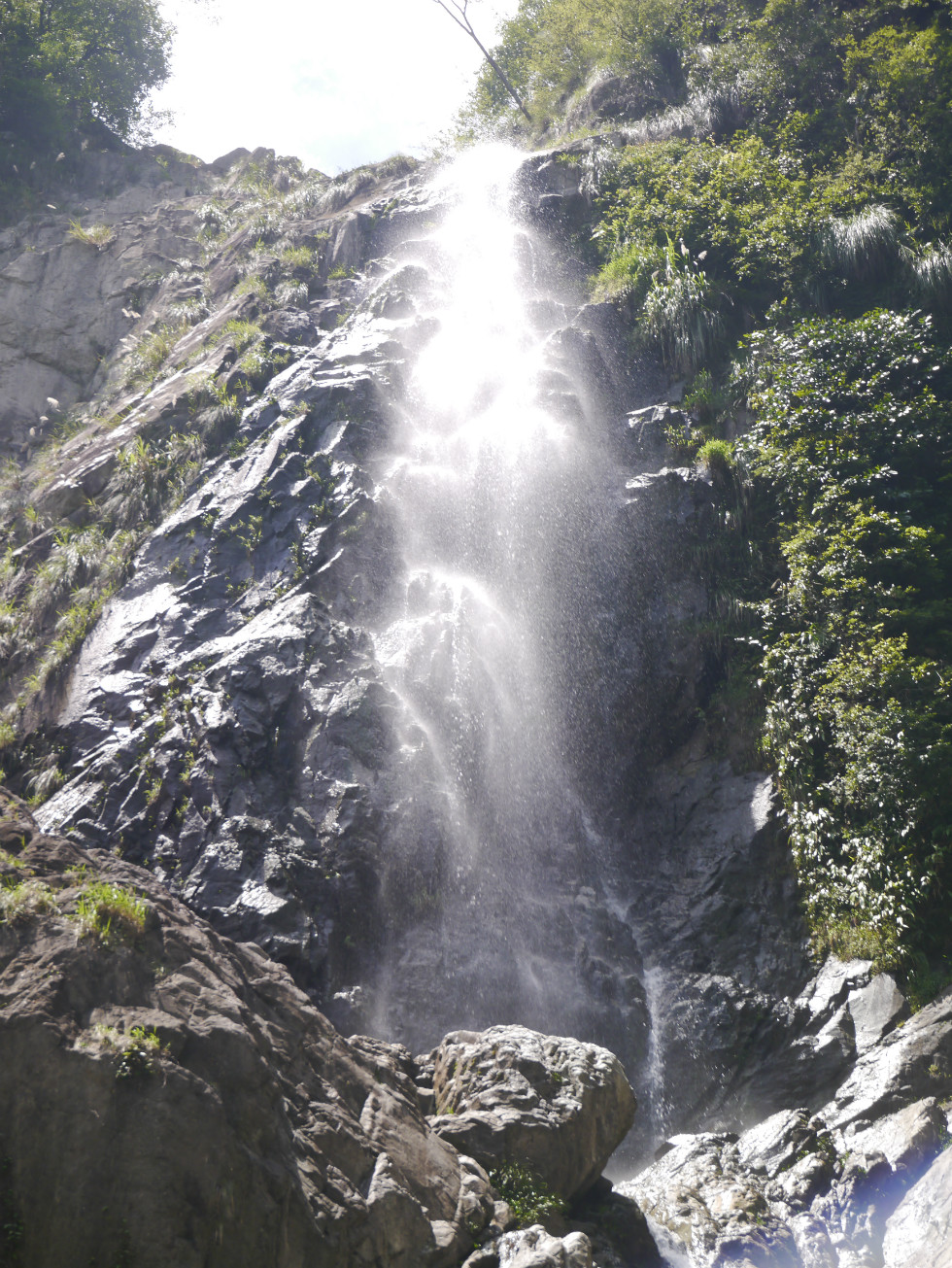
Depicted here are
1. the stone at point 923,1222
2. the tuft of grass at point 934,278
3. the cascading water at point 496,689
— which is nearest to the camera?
the stone at point 923,1222

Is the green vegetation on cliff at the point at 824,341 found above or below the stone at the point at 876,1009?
above

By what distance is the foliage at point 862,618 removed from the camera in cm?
898

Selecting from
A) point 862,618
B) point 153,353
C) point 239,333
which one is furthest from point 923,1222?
point 153,353

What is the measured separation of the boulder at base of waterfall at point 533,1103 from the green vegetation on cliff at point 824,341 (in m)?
3.43

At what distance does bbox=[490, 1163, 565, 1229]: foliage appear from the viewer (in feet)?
20.9

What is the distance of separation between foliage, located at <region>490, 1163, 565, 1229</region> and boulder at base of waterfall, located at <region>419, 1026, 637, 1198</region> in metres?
0.06

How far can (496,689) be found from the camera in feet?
41.9

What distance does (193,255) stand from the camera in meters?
25.2

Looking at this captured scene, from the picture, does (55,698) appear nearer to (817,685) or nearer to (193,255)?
(817,685)

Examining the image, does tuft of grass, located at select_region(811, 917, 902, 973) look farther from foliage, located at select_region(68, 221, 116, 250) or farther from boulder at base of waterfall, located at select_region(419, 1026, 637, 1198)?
foliage, located at select_region(68, 221, 116, 250)

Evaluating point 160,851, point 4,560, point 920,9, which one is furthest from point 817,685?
point 920,9

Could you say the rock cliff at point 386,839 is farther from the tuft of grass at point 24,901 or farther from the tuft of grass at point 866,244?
the tuft of grass at point 866,244

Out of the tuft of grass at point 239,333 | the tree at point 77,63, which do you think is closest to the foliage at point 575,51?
the tree at point 77,63

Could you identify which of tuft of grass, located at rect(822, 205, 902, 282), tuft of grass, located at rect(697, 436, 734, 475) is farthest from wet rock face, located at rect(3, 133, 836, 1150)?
tuft of grass, located at rect(822, 205, 902, 282)
